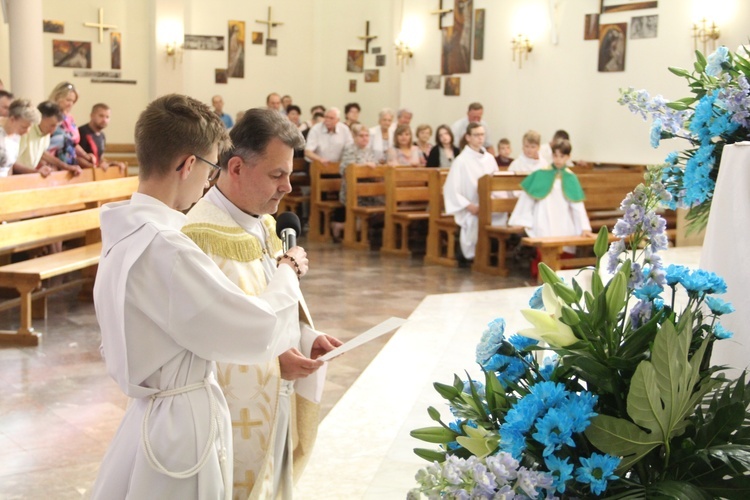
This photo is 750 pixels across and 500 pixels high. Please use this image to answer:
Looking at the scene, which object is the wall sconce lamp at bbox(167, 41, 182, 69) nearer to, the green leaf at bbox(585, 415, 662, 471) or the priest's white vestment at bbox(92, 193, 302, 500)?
the priest's white vestment at bbox(92, 193, 302, 500)

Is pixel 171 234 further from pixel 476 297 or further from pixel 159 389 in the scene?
pixel 476 297

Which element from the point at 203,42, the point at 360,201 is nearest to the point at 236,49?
the point at 203,42

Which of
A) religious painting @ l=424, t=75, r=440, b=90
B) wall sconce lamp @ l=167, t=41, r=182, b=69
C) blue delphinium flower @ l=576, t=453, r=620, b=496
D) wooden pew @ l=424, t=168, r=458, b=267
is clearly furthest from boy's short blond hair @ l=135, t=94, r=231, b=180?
wall sconce lamp @ l=167, t=41, r=182, b=69

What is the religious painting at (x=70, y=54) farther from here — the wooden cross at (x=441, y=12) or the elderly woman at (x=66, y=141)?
the elderly woman at (x=66, y=141)

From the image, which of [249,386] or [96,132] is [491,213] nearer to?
[96,132]

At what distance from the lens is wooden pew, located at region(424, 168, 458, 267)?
10.4m

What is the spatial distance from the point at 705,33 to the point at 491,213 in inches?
126

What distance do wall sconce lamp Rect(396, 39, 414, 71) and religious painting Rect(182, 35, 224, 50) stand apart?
12.0 feet

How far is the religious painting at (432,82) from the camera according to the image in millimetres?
15045

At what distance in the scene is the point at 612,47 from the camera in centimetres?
1183

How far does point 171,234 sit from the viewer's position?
1.95 meters

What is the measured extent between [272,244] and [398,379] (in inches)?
90.9

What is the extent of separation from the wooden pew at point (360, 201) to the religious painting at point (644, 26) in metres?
3.47

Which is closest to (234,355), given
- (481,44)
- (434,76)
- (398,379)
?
(398,379)
